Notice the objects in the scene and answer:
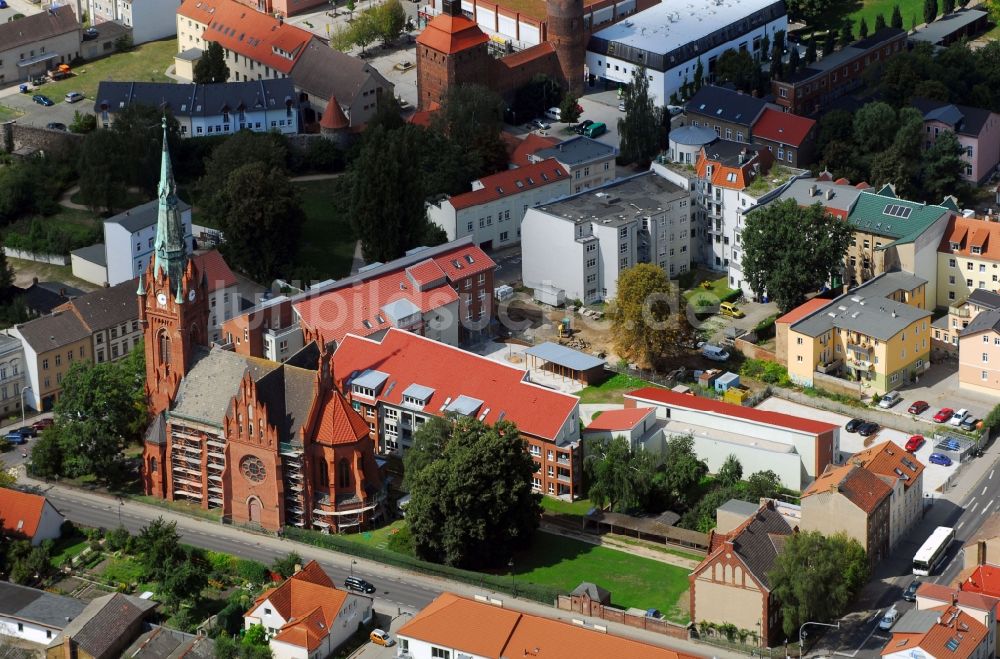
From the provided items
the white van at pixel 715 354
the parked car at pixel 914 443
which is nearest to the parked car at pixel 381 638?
the parked car at pixel 914 443

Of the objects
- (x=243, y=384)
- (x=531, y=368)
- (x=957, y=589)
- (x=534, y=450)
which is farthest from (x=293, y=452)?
(x=957, y=589)

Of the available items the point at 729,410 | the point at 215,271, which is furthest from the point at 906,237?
the point at 215,271

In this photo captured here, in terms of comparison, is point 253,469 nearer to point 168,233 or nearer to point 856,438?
point 168,233

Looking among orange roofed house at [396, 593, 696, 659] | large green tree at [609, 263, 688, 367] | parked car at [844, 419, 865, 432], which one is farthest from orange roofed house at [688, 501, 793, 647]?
large green tree at [609, 263, 688, 367]

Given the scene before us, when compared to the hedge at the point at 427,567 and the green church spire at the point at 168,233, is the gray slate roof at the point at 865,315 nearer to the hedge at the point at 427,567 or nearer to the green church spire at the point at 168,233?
the hedge at the point at 427,567

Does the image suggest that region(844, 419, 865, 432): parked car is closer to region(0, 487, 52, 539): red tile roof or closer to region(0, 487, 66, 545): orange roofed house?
region(0, 487, 66, 545): orange roofed house
